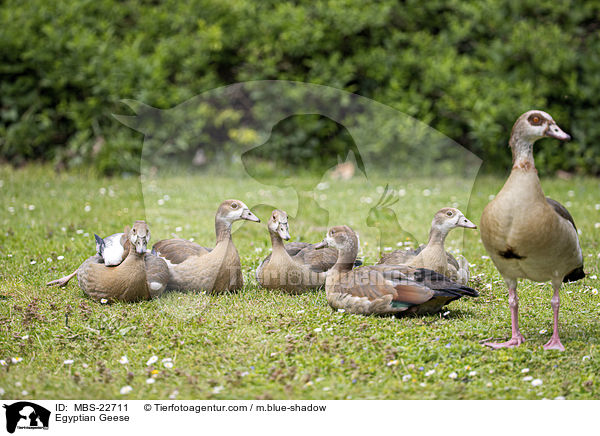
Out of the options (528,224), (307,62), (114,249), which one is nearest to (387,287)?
(528,224)

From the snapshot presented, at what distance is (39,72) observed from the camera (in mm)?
11461

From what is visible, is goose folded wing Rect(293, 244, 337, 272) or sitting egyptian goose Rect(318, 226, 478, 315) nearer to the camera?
sitting egyptian goose Rect(318, 226, 478, 315)

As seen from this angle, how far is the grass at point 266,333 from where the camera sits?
Answer: 4.17 m

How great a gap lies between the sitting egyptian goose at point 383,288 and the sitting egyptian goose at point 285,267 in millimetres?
366

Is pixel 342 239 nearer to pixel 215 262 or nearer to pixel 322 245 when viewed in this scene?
pixel 322 245

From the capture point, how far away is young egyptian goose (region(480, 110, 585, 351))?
427 centimetres

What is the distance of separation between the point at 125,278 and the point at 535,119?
3.27 metres

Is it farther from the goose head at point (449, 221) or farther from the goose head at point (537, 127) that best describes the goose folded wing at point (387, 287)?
the goose head at point (537, 127)

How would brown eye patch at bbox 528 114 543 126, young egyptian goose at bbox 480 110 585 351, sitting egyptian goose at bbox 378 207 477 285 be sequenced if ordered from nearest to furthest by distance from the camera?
young egyptian goose at bbox 480 110 585 351 < brown eye patch at bbox 528 114 543 126 < sitting egyptian goose at bbox 378 207 477 285

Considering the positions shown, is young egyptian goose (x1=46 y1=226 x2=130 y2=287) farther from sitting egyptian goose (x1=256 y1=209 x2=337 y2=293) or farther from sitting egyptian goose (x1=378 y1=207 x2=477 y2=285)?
sitting egyptian goose (x1=378 y1=207 x2=477 y2=285)
